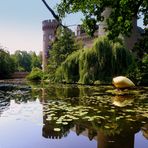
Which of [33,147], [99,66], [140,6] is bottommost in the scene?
[33,147]

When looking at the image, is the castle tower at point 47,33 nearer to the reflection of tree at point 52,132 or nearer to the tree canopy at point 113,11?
the tree canopy at point 113,11

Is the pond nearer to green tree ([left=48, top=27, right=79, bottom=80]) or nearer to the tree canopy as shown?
the tree canopy

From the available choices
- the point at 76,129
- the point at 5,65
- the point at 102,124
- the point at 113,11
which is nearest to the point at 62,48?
the point at 5,65

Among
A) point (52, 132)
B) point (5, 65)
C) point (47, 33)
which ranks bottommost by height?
point (52, 132)

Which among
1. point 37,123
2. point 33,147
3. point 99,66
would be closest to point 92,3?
point 37,123

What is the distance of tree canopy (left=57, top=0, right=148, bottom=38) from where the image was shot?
9.13 metres

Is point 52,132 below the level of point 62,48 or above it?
below

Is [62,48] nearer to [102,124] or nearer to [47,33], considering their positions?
[47,33]

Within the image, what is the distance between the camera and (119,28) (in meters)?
9.52

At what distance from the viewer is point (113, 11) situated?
32.3 ft

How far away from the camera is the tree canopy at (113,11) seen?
359 inches

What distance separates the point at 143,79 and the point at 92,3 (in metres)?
12.2

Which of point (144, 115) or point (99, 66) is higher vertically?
point (99, 66)

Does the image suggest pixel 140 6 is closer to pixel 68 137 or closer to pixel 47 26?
pixel 68 137
